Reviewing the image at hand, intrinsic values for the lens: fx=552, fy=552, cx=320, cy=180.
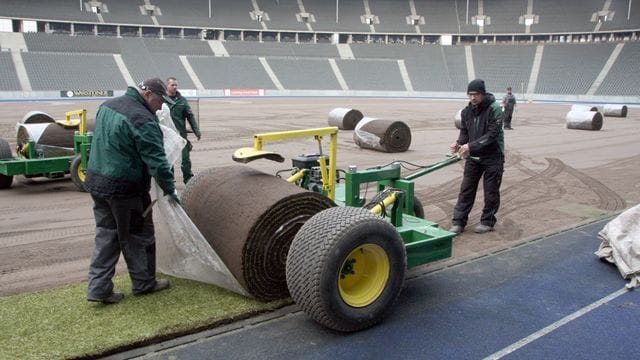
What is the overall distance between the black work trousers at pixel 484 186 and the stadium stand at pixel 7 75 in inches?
1587

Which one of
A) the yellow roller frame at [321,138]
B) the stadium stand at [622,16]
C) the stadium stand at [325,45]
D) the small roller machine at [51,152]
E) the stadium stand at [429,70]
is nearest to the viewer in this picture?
the yellow roller frame at [321,138]

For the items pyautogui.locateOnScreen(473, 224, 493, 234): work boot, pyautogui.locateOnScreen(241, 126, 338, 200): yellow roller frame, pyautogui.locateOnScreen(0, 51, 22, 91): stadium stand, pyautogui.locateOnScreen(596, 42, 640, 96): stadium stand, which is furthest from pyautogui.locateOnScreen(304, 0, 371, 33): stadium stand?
pyautogui.locateOnScreen(241, 126, 338, 200): yellow roller frame

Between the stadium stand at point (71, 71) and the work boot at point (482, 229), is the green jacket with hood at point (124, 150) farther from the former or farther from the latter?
the stadium stand at point (71, 71)

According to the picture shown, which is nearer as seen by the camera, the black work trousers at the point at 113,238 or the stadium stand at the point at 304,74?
the black work trousers at the point at 113,238

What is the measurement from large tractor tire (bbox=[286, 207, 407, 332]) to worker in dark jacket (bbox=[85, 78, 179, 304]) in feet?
4.22

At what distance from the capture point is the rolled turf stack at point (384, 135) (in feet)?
47.0

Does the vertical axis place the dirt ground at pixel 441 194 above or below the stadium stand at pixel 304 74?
below

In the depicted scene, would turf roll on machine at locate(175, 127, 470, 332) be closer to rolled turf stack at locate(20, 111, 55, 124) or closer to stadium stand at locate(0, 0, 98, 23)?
rolled turf stack at locate(20, 111, 55, 124)

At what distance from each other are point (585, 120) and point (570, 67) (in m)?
34.7

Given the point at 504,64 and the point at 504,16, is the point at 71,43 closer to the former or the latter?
the point at 504,64

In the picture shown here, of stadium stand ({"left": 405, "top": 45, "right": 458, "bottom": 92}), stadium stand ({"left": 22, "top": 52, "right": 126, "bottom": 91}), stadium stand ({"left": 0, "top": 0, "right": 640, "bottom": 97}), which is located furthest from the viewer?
stadium stand ({"left": 405, "top": 45, "right": 458, "bottom": 92})

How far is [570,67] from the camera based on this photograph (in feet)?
170

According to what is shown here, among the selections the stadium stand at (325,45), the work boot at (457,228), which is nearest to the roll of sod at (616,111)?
the stadium stand at (325,45)

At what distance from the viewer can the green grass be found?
12.4ft
